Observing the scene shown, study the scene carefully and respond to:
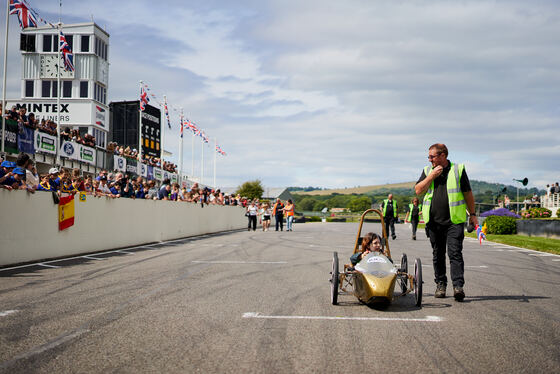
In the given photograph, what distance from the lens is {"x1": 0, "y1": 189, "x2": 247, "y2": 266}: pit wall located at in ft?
37.1

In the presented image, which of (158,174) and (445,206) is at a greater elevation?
(158,174)

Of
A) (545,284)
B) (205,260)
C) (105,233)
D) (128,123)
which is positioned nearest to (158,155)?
(128,123)

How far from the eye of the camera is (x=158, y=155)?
42.2m

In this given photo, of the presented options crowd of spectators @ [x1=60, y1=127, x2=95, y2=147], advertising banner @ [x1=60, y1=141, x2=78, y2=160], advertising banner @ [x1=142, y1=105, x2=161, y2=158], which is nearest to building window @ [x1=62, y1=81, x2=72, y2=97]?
advertising banner @ [x1=142, y1=105, x2=161, y2=158]

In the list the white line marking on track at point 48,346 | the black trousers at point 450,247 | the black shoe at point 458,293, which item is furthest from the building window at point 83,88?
the white line marking on track at point 48,346

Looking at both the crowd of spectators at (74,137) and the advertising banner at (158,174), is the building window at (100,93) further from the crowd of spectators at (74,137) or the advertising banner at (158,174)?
the crowd of spectators at (74,137)

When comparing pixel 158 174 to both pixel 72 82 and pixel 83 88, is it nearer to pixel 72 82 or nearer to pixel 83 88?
pixel 83 88

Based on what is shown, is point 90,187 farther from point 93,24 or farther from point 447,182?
point 93,24

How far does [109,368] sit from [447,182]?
4.95 metres

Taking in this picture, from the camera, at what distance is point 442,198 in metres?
7.46

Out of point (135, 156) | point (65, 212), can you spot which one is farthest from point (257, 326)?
point (135, 156)

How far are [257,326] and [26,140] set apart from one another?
18.8 meters

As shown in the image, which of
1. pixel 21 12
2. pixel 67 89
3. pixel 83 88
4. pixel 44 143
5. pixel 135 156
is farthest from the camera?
pixel 67 89

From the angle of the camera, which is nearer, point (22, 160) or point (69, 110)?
point (22, 160)
